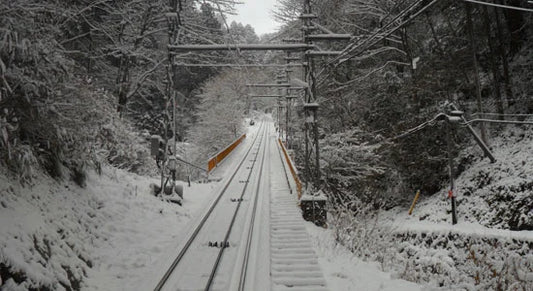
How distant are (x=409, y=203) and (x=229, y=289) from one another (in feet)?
49.2

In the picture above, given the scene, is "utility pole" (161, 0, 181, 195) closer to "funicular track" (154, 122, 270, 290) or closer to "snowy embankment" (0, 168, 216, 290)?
"snowy embankment" (0, 168, 216, 290)

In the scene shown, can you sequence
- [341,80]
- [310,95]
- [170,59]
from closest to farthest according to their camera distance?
1. [310,95]
2. [170,59]
3. [341,80]

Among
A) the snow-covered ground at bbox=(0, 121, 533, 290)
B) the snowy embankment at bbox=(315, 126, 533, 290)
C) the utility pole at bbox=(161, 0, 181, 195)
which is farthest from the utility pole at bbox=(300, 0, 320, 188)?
the utility pole at bbox=(161, 0, 181, 195)

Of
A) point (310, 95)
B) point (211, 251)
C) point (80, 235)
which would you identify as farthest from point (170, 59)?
point (211, 251)

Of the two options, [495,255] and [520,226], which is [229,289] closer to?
[495,255]

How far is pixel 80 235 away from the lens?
749cm

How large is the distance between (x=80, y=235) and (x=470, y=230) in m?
12.5

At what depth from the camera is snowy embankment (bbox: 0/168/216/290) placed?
541cm

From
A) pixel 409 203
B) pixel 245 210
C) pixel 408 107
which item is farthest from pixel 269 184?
pixel 408 107

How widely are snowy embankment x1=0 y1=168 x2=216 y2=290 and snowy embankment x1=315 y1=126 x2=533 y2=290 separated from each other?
4733 mm

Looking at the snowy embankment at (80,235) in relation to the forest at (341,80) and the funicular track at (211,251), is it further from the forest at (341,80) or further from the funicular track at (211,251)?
the forest at (341,80)

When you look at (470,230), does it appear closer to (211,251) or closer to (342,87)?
(211,251)

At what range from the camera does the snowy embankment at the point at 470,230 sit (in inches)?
359

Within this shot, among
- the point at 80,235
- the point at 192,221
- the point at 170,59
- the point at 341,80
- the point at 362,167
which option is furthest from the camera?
the point at 341,80
